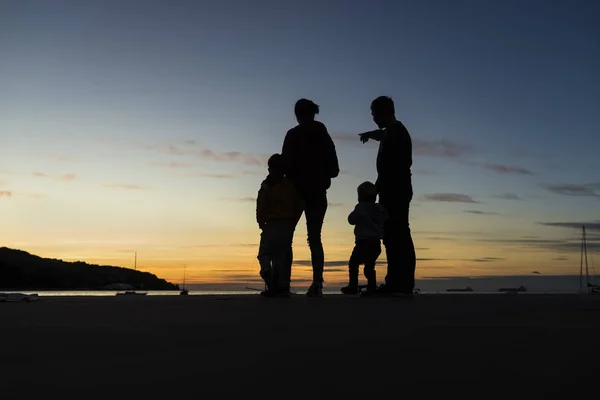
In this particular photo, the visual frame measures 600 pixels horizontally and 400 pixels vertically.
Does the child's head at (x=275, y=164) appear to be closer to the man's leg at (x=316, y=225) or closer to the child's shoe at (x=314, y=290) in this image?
the man's leg at (x=316, y=225)

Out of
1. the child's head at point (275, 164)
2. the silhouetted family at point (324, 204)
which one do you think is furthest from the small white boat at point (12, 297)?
the child's head at point (275, 164)

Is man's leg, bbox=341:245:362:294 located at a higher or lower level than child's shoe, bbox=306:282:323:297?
higher

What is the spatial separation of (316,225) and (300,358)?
611 cm

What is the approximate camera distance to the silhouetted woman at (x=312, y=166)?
27.4 ft

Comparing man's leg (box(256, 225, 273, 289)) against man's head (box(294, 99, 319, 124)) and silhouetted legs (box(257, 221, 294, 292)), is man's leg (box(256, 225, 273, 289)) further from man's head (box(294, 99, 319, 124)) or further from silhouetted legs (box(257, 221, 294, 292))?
man's head (box(294, 99, 319, 124))

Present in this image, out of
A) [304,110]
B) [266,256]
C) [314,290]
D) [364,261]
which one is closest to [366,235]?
[364,261]

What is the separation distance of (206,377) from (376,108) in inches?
263

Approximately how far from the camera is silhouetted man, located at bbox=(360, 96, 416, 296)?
791 cm

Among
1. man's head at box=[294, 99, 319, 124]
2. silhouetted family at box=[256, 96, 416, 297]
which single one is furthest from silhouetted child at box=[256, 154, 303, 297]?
man's head at box=[294, 99, 319, 124]

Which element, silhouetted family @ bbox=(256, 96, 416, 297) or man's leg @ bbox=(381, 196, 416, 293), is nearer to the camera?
man's leg @ bbox=(381, 196, 416, 293)

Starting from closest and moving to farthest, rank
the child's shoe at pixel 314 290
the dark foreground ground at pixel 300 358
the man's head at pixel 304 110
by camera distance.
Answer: the dark foreground ground at pixel 300 358 → the child's shoe at pixel 314 290 → the man's head at pixel 304 110

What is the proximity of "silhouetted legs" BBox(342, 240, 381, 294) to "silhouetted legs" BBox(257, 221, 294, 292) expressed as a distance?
2.94ft

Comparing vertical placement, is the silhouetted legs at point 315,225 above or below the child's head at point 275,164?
below

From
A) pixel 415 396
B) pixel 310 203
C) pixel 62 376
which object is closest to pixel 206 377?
pixel 62 376
